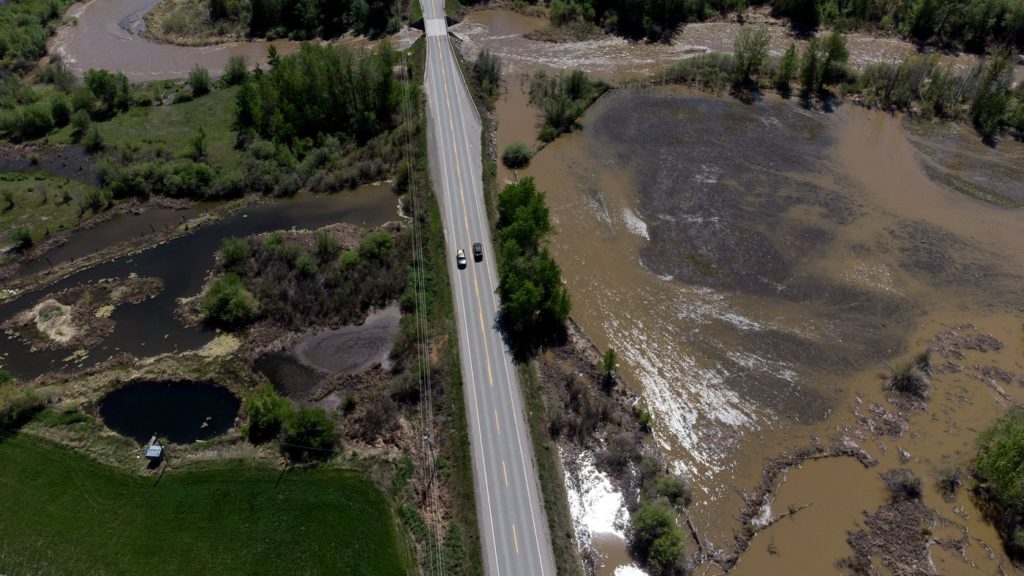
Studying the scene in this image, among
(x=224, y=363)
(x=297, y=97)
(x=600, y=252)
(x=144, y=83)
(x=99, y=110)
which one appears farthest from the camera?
(x=144, y=83)

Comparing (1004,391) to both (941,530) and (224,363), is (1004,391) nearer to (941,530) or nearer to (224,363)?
(941,530)

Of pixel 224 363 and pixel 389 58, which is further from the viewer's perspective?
pixel 389 58

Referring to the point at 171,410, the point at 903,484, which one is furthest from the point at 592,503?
the point at 171,410

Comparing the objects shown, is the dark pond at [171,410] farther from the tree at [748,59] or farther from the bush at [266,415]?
the tree at [748,59]

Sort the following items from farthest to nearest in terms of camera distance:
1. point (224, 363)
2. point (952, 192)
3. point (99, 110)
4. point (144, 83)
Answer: point (144, 83) < point (99, 110) < point (952, 192) < point (224, 363)

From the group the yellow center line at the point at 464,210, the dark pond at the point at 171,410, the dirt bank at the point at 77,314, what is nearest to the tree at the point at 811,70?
the yellow center line at the point at 464,210

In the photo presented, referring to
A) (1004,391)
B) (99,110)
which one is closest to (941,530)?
(1004,391)
